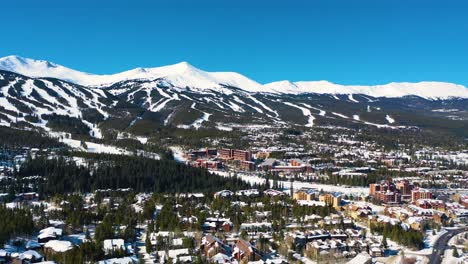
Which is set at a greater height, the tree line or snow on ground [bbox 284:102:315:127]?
snow on ground [bbox 284:102:315:127]

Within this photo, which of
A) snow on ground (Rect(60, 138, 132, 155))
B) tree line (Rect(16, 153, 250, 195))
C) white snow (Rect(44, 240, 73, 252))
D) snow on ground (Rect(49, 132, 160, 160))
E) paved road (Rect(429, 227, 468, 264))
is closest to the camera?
white snow (Rect(44, 240, 73, 252))

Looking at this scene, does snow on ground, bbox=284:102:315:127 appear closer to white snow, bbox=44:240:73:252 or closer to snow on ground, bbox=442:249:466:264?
snow on ground, bbox=442:249:466:264

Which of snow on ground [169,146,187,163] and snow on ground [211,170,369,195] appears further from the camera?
snow on ground [169,146,187,163]

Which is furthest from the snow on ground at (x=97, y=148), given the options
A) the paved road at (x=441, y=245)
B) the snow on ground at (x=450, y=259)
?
the snow on ground at (x=450, y=259)

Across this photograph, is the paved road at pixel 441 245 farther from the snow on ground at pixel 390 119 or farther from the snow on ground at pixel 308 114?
the snow on ground at pixel 390 119

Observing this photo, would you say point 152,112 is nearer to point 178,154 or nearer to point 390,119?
point 178,154

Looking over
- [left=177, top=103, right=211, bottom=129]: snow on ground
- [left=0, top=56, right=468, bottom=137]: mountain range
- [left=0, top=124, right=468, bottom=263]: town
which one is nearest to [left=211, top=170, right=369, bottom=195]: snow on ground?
[left=0, top=124, right=468, bottom=263]: town

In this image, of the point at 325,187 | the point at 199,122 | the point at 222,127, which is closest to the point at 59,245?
the point at 325,187

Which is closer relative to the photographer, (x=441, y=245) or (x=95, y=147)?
(x=441, y=245)
